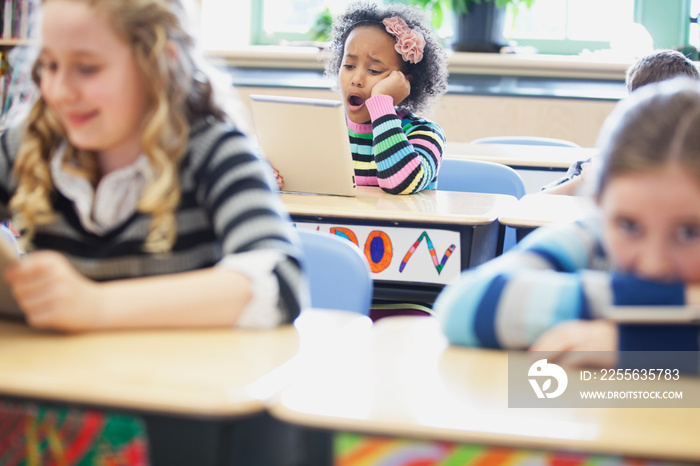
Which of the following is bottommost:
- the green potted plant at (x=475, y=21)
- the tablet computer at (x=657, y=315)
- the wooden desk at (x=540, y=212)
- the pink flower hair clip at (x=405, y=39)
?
the wooden desk at (x=540, y=212)

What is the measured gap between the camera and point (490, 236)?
178 cm

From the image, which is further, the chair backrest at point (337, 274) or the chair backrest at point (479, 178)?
the chair backrest at point (479, 178)

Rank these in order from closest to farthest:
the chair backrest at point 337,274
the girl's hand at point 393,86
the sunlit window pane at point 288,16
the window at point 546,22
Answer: the chair backrest at point 337,274 → the girl's hand at point 393,86 → the window at point 546,22 → the sunlit window pane at point 288,16

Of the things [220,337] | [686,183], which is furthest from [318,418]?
[686,183]

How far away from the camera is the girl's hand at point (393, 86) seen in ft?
7.39

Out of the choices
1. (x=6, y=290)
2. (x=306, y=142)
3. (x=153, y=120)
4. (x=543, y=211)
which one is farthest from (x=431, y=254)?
(x=6, y=290)

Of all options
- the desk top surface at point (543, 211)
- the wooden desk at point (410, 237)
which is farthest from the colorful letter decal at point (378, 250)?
the desk top surface at point (543, 211)

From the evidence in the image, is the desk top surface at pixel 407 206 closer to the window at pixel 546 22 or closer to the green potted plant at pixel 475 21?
the green potted plant at pixel 475 21

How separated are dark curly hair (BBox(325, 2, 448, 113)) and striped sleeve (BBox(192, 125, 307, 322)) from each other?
5.12 ft

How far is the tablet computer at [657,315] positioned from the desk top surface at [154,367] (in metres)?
0.31

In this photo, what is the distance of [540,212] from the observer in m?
1.74

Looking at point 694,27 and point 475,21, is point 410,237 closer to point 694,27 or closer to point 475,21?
point 475,21

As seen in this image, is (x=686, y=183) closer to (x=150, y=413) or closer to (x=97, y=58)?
(x=150, y=413)

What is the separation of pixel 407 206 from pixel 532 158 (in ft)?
3.63
